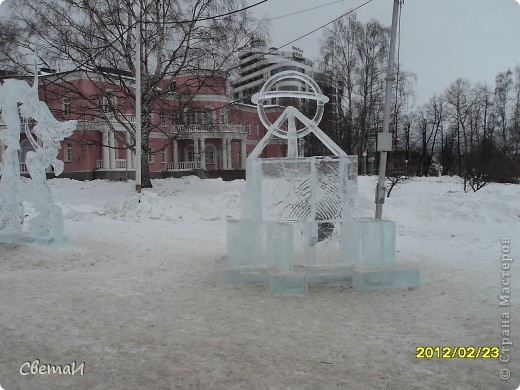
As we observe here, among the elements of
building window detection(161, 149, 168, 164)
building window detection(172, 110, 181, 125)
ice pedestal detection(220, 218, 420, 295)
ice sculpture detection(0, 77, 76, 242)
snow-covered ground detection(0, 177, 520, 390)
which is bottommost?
snow-covered ground detection(0, 177, 520, 390)

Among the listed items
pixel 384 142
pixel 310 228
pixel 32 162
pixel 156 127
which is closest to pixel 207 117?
pixel 156 127

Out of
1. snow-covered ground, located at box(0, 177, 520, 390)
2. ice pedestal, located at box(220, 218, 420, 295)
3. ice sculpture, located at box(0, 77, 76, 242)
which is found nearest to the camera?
snow-covered ground, located at box(0, 177, 520, 390)

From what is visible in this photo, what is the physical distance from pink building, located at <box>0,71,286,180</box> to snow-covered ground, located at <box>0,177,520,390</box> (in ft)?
37.3

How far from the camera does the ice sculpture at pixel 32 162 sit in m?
7.48

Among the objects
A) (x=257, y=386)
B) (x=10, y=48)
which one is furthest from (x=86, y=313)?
(x=10, y=48)

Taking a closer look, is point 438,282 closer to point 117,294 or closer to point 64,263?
point 117,294

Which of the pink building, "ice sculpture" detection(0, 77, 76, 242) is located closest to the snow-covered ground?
"ice sculpture" detection(0, 77, 76, 242)

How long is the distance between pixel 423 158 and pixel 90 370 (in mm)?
51538

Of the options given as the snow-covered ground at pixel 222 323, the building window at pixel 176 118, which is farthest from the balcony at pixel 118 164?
the snow-covered ground at pixel 222 323

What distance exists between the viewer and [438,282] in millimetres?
5664

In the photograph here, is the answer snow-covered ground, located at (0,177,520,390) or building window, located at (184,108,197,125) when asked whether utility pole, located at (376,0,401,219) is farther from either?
building window, located at (184,108,197,125)

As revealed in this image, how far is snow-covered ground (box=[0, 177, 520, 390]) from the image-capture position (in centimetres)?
301

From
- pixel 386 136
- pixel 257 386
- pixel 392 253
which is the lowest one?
pixel 257 386

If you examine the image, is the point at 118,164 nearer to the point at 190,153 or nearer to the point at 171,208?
the point at 190,153
